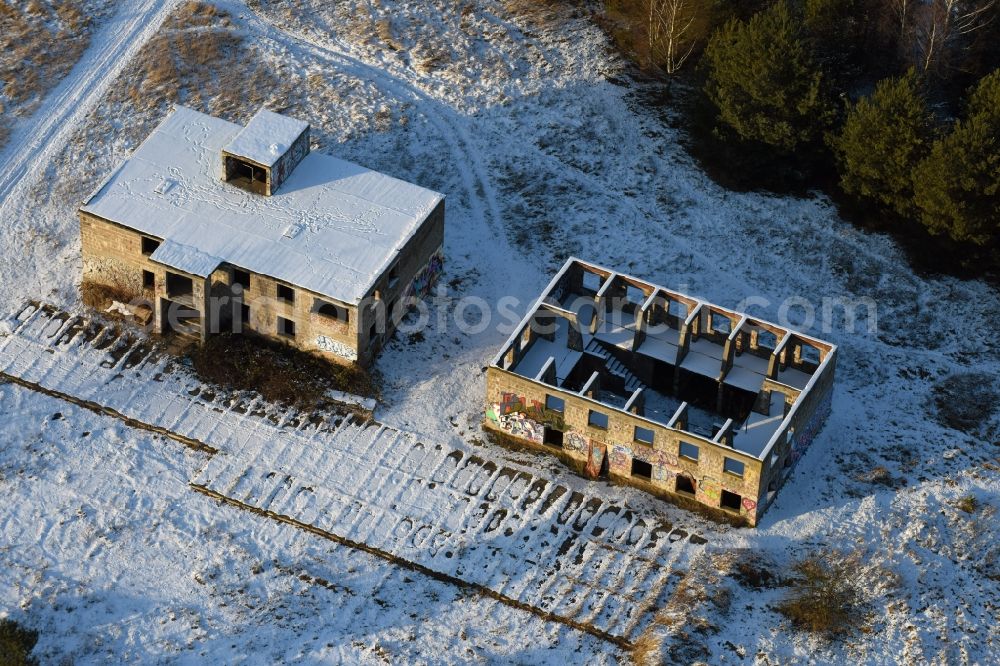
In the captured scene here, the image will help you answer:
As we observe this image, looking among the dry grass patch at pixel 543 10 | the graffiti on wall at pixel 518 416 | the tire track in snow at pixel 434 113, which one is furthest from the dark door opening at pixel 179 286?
the dry grass patch at pixel 543 10

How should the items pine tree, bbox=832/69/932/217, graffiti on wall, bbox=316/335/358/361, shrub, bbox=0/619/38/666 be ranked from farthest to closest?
pine tree, bbox=832/69/932/217 < graffiti on wall, bbox=316/335/358/361 < shrub, bbox=0/619/38/666

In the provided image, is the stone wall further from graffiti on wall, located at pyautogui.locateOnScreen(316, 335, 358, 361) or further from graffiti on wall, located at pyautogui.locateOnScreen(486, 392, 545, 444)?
graffiti on wall, located at pyautogui.locateOnScreen(316, 335, 358, 361)

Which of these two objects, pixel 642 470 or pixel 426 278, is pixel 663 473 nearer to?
pixel 642 470

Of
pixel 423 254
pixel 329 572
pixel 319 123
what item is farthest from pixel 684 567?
pixel 319 123

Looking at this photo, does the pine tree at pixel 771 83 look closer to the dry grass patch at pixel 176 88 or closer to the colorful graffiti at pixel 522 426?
the colorful graffiti at pixel 522 426

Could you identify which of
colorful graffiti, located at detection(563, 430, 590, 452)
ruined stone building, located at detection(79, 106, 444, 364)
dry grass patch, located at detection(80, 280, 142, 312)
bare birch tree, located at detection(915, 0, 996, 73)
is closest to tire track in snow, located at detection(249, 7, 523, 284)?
ruined stone building, located at detection(79, 106, 444, 364)

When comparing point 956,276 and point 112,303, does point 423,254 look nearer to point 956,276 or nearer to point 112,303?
point 112,303
